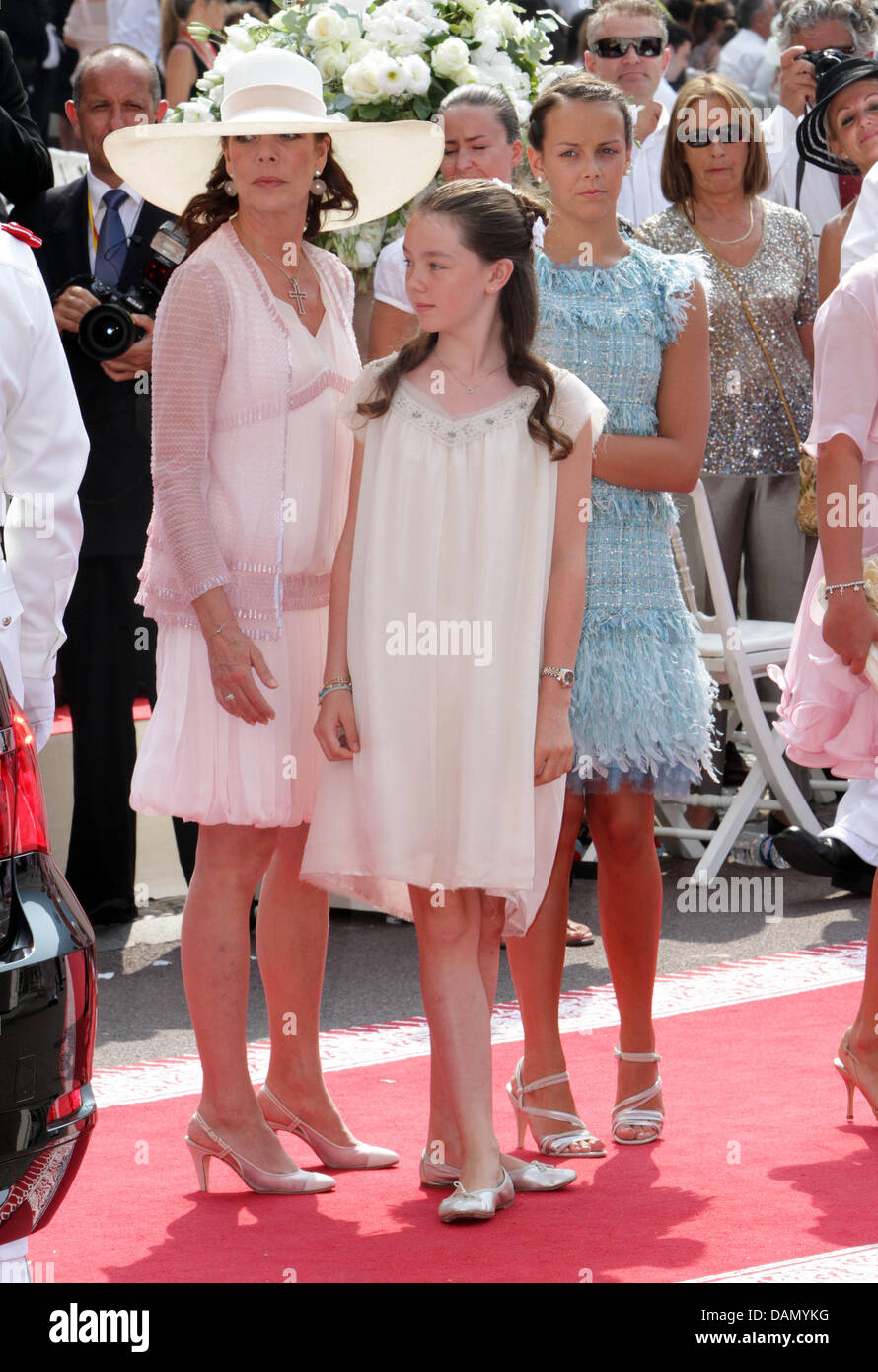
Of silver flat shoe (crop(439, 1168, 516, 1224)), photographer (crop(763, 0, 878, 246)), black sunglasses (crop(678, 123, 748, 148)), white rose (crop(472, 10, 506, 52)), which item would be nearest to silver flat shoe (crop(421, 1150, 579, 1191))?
silver flat shoe (crop(439, 1168, 516, 1224))

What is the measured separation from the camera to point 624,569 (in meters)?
3.90

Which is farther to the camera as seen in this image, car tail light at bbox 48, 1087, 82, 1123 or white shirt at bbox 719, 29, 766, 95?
white shirt at bbox 719, 29, 766, 95

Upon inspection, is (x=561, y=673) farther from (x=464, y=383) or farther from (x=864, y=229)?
(x=864, y=229)

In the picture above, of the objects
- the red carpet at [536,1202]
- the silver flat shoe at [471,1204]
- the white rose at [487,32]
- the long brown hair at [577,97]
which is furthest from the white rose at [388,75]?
the silver flat shoe at [471,1204]

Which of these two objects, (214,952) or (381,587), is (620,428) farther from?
(214,952)

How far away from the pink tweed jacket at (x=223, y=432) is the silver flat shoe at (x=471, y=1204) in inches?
41.2

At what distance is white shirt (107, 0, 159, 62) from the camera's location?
30.6 feet

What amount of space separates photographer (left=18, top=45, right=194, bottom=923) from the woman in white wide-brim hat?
189cm

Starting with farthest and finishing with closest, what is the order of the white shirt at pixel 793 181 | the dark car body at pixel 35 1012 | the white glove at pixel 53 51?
1. the white glove at pixel 53 51
2. the white shirt at pixel 793 181
3. the dark car body at pixel 35 1012

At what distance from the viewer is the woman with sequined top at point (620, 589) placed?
3.85 meters

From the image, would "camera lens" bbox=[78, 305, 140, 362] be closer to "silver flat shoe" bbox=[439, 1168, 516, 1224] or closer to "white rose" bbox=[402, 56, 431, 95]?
"white rose" bbox=[402, 56, 431, 95]

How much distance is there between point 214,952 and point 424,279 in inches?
49.4

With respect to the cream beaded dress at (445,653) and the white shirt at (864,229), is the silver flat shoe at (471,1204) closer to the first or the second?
the cream beaded dress at (445,653)
